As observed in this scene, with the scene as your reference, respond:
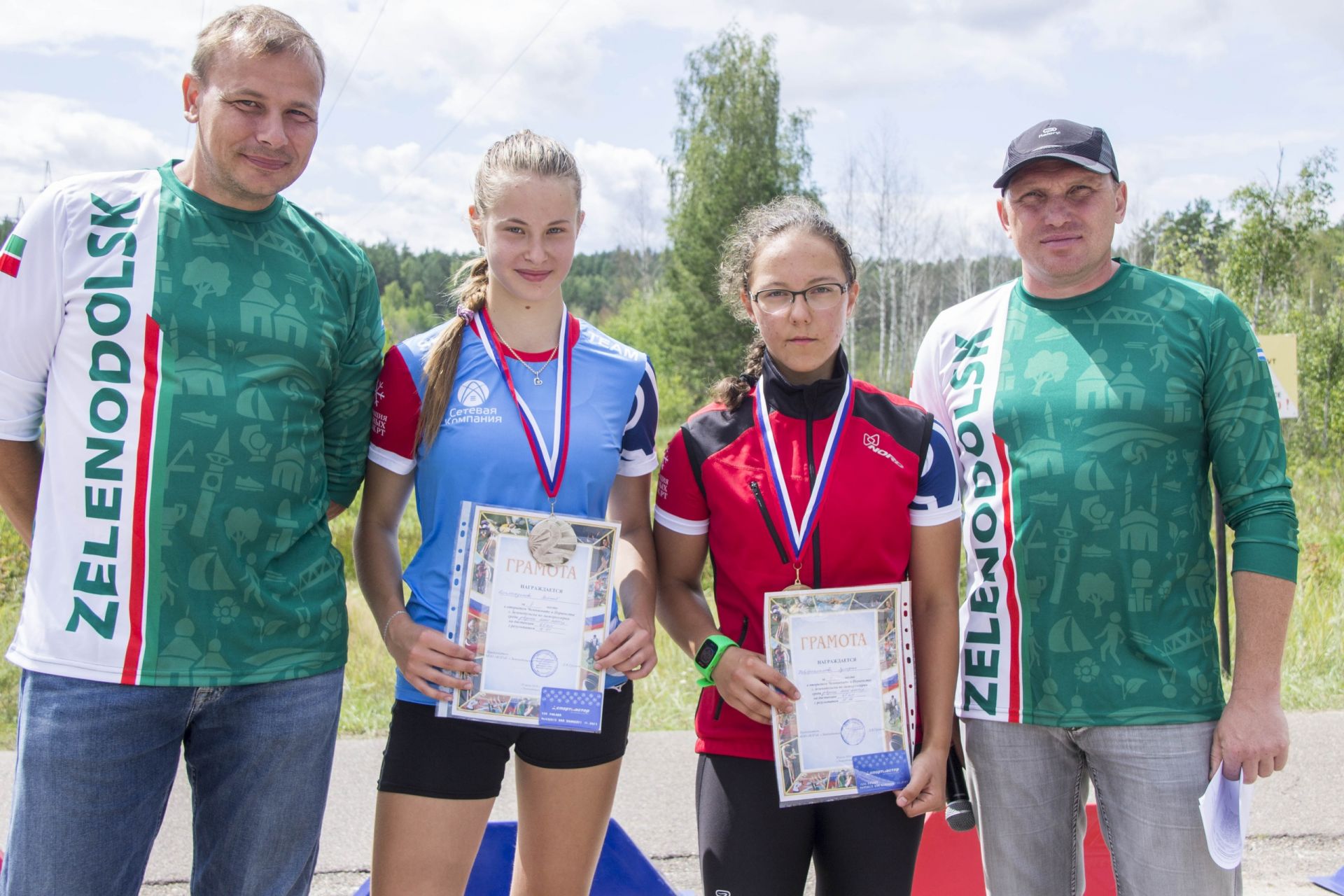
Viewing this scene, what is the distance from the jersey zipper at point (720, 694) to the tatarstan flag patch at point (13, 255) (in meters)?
1.87

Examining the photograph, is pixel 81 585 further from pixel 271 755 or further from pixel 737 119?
pixel 737 119

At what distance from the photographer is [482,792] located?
2660 mm

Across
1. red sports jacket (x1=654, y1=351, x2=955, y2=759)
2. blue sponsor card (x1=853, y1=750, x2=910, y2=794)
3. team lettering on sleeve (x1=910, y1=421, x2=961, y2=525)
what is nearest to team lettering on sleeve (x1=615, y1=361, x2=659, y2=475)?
red sports jacket (x1=654, y1=351, x2=955, y2=759)

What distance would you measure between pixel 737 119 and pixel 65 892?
123 feet

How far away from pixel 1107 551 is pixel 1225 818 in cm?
72

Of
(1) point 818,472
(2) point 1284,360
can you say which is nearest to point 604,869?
(1) point 818,472

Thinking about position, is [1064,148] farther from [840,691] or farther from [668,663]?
[668,663]

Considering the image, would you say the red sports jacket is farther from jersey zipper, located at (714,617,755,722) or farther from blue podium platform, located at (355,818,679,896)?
blue podium platform, located at (355,818,679,896)

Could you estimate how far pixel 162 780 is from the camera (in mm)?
2539

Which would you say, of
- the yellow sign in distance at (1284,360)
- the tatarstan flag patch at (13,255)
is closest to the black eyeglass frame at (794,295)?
the tatarstan flag patch at (13,255)

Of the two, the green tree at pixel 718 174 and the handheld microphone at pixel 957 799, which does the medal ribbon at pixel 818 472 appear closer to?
the handheld microphone at pixel 957 799

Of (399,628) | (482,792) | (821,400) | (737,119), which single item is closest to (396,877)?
(482,792)

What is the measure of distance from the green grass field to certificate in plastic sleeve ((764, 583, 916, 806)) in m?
3.34

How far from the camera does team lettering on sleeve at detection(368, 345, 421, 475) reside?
272cm
